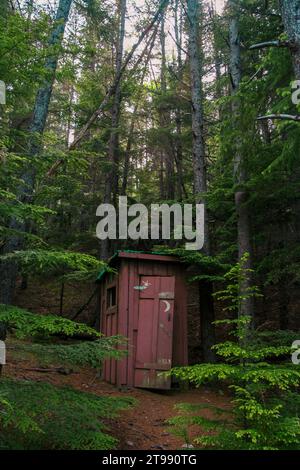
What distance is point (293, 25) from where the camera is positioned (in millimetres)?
5699

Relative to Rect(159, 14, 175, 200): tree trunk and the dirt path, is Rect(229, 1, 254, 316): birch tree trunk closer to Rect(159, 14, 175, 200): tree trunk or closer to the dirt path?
the dirt path

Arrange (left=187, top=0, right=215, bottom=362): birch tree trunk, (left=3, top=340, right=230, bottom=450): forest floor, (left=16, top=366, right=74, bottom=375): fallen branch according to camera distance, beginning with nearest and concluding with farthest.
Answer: (left=3, top=340, right=230, bottom=450): forest floor → (left=16, top=366, right=74, bottom=375): fallen branch → (left=187, top=0, right=215, bottom=362): birch tree trunk

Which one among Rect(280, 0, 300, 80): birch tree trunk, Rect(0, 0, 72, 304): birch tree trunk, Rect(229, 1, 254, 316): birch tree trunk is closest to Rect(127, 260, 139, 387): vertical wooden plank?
Rect(229, 1, 254, 316): birch tree trunk

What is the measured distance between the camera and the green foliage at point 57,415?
3674 mm

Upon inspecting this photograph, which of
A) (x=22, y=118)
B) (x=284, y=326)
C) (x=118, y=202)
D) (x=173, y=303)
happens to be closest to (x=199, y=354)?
(x=284, y=326)

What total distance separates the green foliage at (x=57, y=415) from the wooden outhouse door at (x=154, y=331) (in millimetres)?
3816

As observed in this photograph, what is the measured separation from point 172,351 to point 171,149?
9.11 metres

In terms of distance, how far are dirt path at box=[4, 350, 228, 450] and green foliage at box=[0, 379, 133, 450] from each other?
728mm

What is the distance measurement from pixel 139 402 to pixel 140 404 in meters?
0.82

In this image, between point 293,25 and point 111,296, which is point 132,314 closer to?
point 111,296

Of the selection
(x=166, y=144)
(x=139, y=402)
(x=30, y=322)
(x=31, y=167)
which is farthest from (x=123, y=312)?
(x=166, y=144)

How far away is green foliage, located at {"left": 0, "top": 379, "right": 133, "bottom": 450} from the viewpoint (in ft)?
12.1

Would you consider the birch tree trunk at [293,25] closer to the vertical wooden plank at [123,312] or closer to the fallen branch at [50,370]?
the vertical wooden plank at [123,312]
